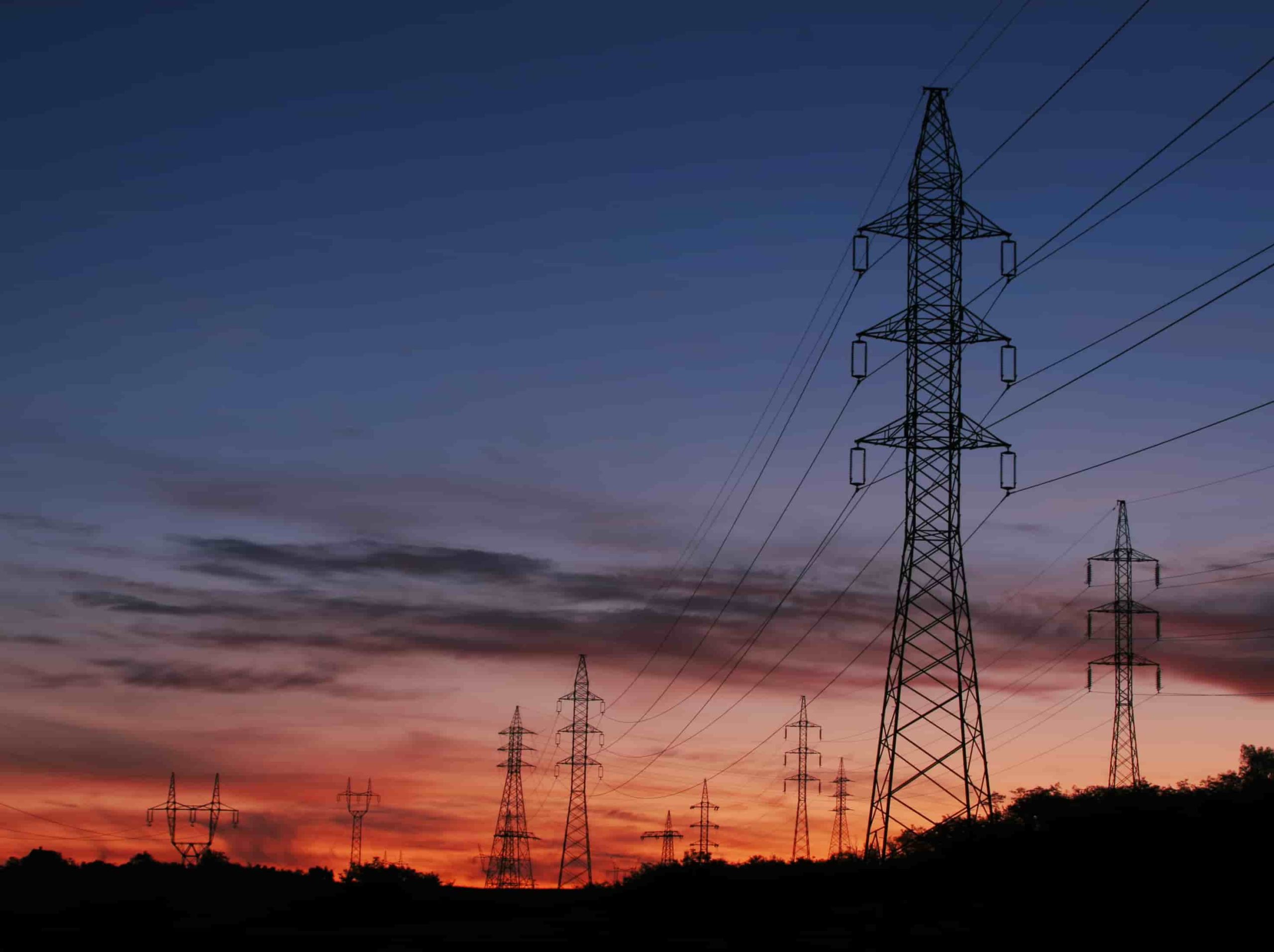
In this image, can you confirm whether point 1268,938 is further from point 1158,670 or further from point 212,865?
point 212,865

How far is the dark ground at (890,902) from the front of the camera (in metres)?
33.6

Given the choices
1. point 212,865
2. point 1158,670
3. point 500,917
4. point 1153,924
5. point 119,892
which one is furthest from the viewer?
point 212,865

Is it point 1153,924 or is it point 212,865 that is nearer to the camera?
point 1153,924

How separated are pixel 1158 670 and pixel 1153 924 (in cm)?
4643

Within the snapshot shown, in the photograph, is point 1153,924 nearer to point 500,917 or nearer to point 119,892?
point 500,917

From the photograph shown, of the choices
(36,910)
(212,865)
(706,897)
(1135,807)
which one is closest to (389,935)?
(706,897)

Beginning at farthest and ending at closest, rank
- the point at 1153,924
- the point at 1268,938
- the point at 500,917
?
1. the point at 500,917
2. the point at 1153,924
3. the point at 1268,938

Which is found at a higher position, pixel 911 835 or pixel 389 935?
pixel 911 835

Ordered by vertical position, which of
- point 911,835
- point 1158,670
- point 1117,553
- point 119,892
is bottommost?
point 119,892

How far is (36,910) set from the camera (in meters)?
53.2

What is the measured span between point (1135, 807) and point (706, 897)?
15799 millimetres

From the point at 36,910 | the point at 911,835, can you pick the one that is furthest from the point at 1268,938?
the point at 36,910

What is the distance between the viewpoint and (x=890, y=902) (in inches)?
1555

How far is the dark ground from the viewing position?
1324 inches
